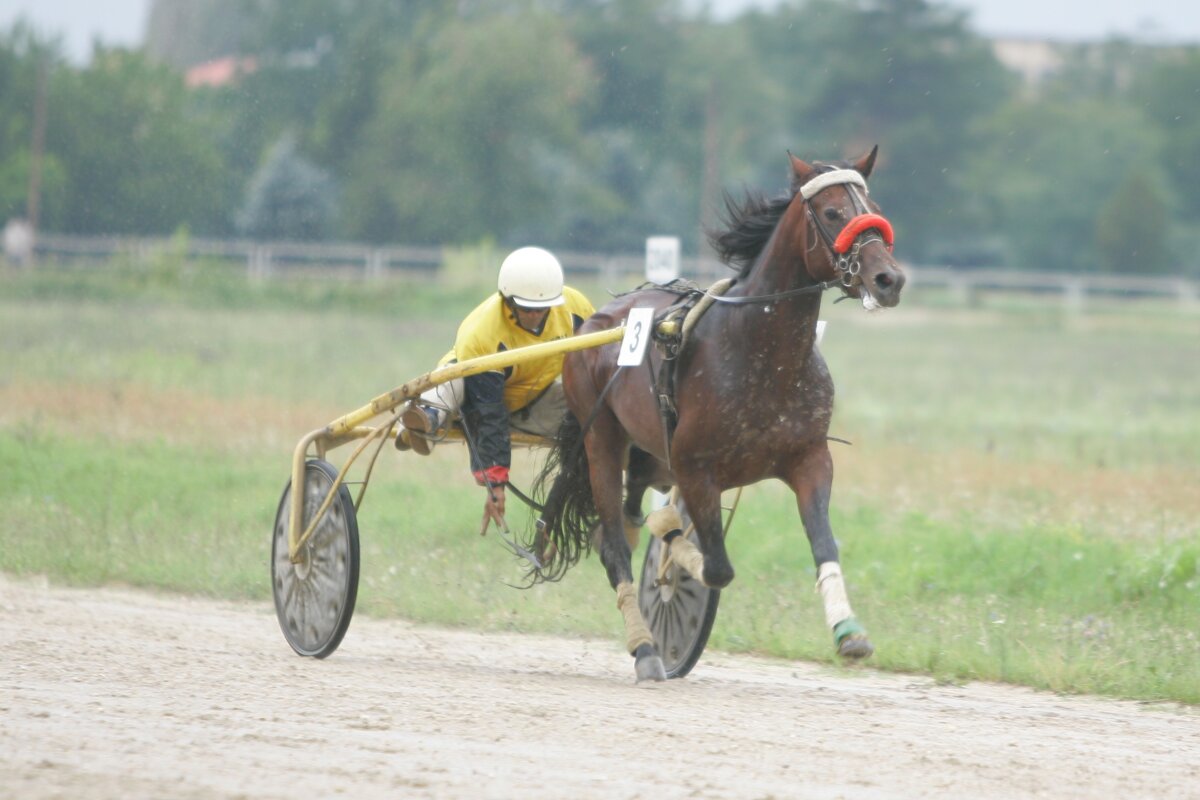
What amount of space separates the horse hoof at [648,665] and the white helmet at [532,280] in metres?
1.49

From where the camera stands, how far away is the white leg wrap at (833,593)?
575 centimetres

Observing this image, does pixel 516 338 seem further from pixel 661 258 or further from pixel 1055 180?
pixel 1055 180

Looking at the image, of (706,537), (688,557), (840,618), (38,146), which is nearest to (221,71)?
(38,146)

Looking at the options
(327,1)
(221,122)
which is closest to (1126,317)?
(221,122)

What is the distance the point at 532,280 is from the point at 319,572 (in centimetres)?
154

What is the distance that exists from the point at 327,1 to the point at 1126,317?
2558 centimetres

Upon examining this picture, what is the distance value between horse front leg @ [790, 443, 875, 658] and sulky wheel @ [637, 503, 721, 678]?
82 centimetres

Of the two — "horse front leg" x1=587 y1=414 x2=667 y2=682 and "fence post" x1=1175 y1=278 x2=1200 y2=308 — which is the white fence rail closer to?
"fence post" x1=1175 y1=278 x2=1200 y2=308

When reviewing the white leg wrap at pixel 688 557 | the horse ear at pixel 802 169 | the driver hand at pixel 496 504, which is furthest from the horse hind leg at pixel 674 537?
the horse ear at pixel 802 169

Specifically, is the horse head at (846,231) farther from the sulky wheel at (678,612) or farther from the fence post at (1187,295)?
the fence post at (1187,295)

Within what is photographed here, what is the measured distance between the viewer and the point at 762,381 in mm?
6176

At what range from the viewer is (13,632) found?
7332mm

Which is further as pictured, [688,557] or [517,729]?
[688,557]

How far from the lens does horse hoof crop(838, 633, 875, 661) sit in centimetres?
558
